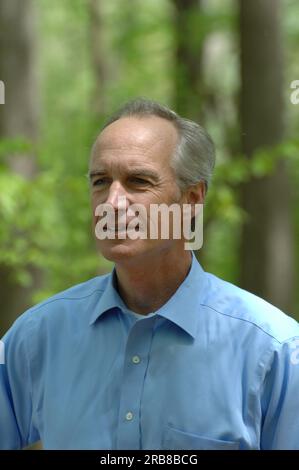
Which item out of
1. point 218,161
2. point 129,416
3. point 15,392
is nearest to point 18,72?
point 218,161

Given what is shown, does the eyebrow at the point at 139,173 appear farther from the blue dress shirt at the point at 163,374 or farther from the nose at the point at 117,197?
the blue dress shirt at the point at 163,374

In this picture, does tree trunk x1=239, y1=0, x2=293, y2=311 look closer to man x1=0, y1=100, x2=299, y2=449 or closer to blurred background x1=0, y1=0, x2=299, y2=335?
blurred background x1=0, y1=0, x2=299, y2=335

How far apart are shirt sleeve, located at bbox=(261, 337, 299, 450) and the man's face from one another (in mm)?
448

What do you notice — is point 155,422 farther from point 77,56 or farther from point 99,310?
point 77,56

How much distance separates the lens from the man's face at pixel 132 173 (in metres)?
2.19

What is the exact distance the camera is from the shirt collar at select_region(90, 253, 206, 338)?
2.19m

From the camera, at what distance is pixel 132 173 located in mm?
2195

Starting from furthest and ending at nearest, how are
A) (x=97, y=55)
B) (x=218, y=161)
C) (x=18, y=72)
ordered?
(x=97, y=55)
(x=218, y=161)
(x=18, y=72)

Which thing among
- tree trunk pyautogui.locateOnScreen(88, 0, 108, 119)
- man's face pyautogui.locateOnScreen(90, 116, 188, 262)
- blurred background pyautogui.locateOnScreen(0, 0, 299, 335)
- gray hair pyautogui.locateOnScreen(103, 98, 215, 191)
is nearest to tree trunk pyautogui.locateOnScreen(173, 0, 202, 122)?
blurred background pyautogui.locateOnScreen(0, 0, 299, 335)

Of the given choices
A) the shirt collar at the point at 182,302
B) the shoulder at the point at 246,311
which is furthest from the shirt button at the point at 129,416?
the shoulder at the point at 246,311

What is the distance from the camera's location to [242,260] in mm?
7309

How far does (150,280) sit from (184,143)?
15.8 inches

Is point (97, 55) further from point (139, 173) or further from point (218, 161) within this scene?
point (139, 173)
